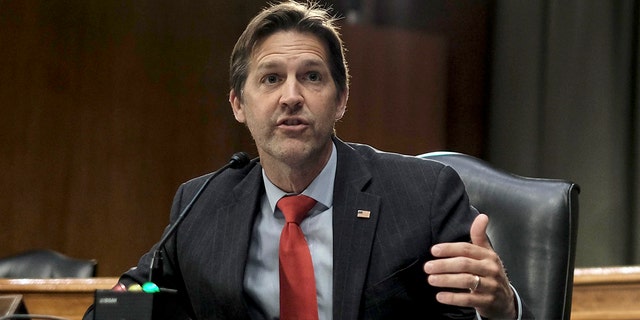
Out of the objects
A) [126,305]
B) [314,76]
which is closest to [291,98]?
[314,76]

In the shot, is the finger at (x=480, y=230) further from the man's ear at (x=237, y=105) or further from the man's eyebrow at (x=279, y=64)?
the man's ear at (x=237, y=105)

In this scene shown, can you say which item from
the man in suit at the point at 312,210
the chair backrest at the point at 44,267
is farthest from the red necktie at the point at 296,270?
the chair backrest at the point at 44,267

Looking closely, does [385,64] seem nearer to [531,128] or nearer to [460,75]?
[460,75]

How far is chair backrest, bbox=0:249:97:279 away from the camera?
3242 millimetres

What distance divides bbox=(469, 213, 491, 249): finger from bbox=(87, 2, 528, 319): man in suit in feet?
0.04

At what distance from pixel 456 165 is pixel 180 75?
9.83 ft

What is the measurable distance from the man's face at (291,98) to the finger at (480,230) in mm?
467

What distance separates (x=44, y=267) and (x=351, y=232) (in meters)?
1.85

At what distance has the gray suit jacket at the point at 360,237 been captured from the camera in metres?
1.77

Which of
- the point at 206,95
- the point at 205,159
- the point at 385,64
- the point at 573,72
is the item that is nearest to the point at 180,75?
the point at 206,95

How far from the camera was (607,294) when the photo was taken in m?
2.44

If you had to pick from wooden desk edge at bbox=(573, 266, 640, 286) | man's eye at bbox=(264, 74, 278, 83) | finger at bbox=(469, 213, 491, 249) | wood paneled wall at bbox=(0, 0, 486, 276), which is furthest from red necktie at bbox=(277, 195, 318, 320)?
wood paneled wall at bbox=(0, 0, 486, 276)

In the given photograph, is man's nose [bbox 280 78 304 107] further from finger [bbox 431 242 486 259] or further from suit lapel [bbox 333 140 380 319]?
finger [bbox 431 242 486 259]

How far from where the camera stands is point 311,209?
6.38 feet
